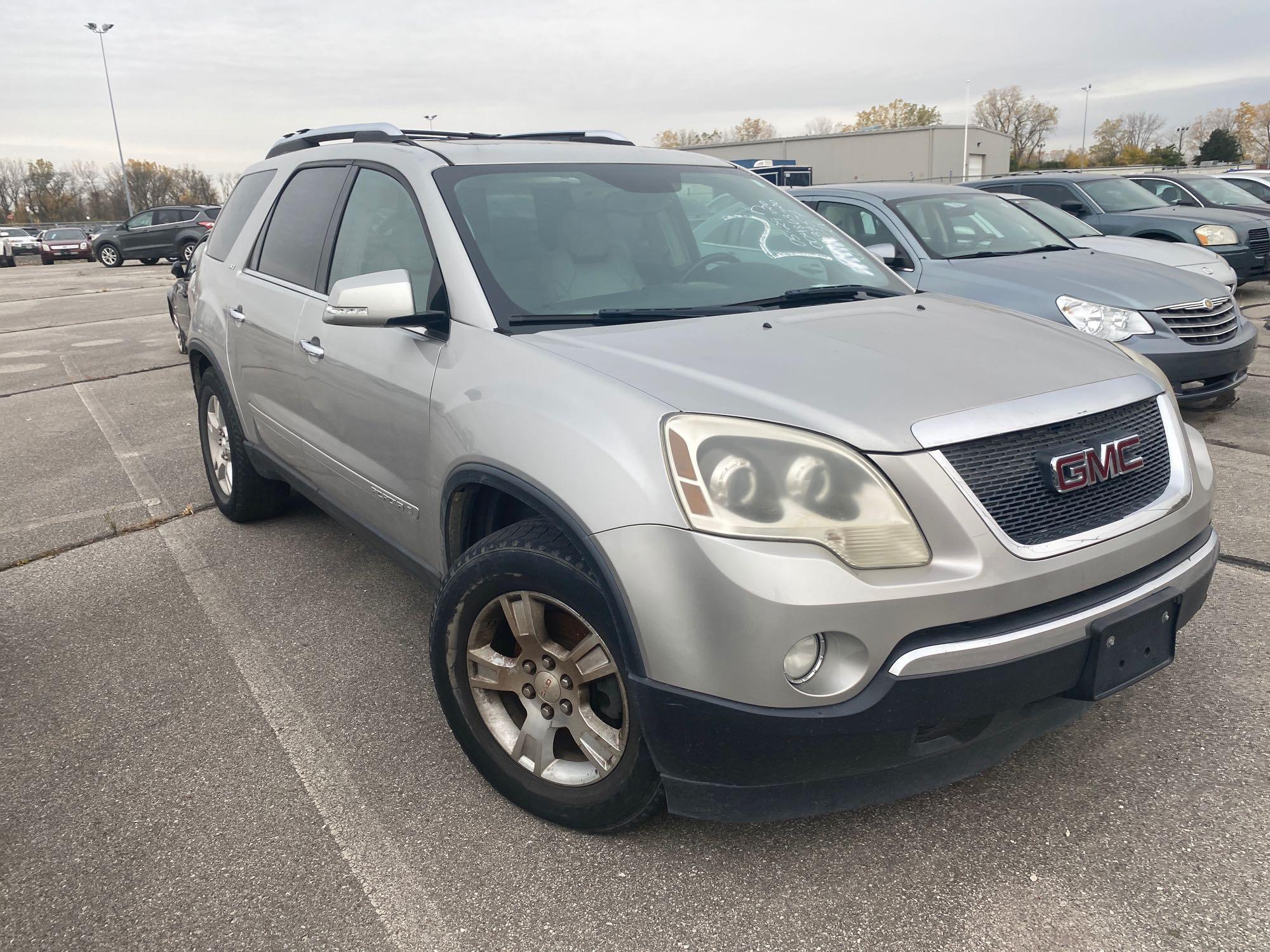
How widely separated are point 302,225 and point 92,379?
7468mm

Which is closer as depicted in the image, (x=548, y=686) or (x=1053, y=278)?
(x=548, y=686)

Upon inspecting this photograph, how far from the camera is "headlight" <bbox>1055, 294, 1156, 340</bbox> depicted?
578cm

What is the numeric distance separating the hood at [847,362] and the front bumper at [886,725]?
0.47 meters

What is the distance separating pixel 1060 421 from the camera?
2.19 metres

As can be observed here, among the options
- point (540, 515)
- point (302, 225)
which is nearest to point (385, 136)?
point (302, 225)

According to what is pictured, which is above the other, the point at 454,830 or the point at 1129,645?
the point at 1129,645

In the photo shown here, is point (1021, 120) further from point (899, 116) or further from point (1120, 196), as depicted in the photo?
point (1120, 196)

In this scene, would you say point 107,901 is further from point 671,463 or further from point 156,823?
point 671,463

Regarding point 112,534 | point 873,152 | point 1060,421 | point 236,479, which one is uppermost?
point 873,152

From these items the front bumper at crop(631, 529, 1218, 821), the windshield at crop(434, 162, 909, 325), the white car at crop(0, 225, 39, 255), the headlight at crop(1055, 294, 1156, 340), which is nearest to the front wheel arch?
the front bumper at crop(631, 529, 1218, 821)

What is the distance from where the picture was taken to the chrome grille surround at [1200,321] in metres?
5.84

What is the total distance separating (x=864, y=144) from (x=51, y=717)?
45049mm

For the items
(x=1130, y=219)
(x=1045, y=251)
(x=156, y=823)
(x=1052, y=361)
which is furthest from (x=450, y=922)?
(x=1130, y=219)

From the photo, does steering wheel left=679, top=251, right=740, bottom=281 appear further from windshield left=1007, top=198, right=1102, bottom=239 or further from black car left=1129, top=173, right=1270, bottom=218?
A: black car left=1129, top=173, right=1270, bottom=218
